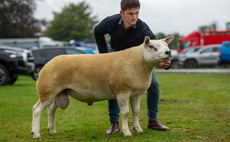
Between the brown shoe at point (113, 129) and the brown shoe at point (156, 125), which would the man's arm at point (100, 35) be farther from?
the brown shoe at point (156, 125)

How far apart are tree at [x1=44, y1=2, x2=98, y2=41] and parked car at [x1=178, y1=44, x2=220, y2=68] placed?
4275 cm

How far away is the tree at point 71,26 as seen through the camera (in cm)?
6738

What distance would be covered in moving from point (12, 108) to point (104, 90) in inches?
150

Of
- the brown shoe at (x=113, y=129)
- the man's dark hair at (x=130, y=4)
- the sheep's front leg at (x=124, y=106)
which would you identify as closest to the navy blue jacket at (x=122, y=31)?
the man's dark hair at (x=130, y=4)

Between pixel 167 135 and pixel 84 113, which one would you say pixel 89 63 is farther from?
pixel 84 113

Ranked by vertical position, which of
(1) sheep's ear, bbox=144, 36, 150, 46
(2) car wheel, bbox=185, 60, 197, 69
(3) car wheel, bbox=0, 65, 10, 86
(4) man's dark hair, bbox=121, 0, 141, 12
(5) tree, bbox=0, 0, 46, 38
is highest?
(5) tree, bbox=0, 0, 46, 38

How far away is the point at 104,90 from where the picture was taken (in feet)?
15.0

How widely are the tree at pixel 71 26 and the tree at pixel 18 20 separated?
99.1ft

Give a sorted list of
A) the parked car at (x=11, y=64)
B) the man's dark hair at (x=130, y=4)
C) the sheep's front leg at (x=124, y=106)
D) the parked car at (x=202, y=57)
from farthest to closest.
Result: 1. the parked car at (x=202, y=57)
2. the parked car at (x=11, y=64)
3. the man's dark hair at (x=130, y=4)
4. the sheep's front leg at (x=124, y=106)

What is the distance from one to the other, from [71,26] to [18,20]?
33902 mm

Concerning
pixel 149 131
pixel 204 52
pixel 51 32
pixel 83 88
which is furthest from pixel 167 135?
pixel 51 32

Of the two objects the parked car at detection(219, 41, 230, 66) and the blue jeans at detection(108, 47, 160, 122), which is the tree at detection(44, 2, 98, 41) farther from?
the blue jeans at detection(108, 47, 160, 122)

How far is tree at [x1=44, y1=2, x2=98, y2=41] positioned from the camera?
6738 centimetres

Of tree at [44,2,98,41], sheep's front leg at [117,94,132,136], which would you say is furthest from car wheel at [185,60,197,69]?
tree at [44,2,98,41]
